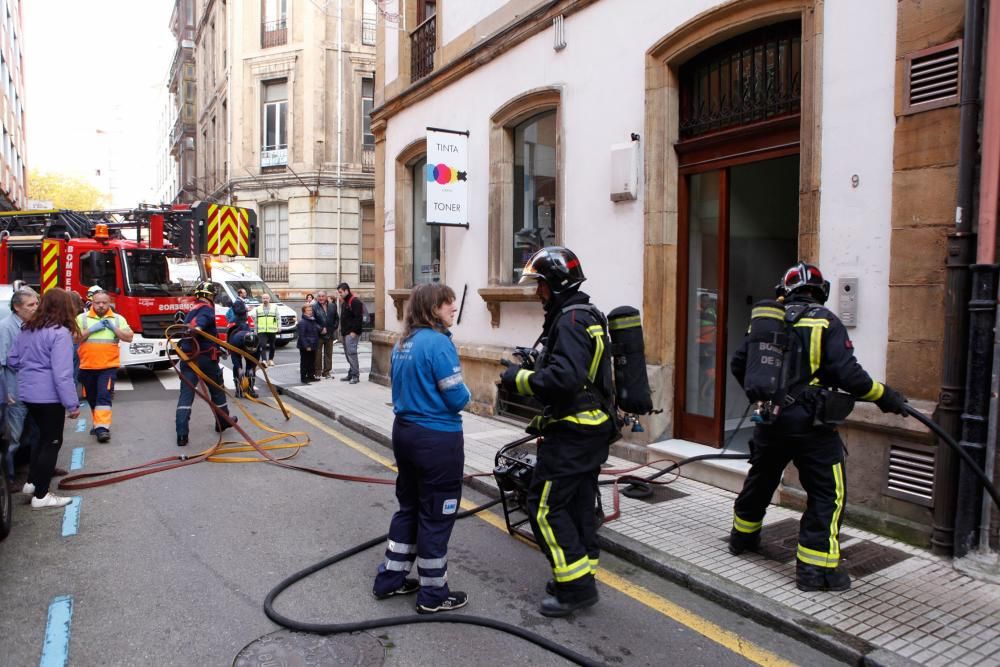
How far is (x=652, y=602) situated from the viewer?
4.20 m

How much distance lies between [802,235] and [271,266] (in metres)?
25.8

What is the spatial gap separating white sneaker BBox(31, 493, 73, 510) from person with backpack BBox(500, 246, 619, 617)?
13.5ft

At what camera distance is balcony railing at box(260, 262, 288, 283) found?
2849cm

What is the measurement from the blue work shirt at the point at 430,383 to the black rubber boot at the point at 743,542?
6.66 feet

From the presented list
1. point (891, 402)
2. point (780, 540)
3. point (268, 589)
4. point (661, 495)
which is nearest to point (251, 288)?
point (661, 495)

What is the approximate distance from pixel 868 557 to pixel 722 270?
3042mm

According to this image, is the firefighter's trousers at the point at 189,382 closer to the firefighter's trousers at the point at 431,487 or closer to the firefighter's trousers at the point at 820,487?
the firefighter's trousers at the point at 431,487

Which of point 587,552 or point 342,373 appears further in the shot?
point 342,373

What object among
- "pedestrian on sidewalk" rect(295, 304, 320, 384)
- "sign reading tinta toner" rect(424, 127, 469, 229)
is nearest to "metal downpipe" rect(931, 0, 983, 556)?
"sign reading tinta toner" rect(424, 127, 469, 229)

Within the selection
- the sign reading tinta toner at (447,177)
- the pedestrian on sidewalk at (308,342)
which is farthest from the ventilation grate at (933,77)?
the pedestrian on sidewalk at (308,342)

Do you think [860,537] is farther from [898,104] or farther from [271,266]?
[271,266]

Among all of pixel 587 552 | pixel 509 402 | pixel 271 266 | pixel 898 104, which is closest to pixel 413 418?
pixel 587 552

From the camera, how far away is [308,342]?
13.5m

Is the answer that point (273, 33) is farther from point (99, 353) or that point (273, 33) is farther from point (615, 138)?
point (615, 138)
